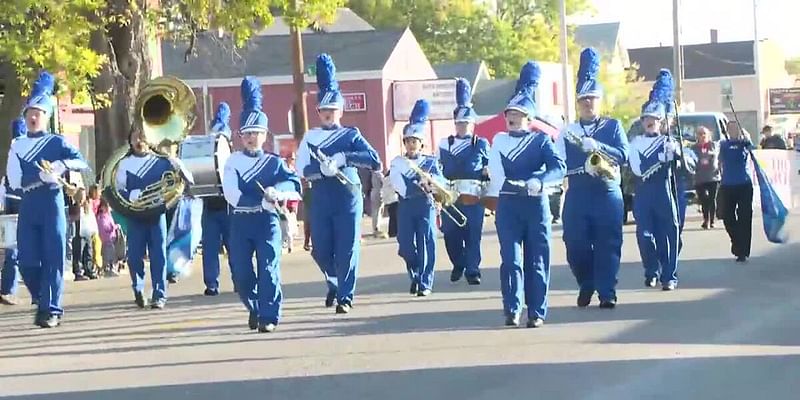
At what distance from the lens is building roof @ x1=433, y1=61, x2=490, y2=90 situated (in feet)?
224

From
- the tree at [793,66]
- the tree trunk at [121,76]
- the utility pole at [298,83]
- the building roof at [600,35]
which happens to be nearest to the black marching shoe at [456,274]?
the tree trunk at [121,76]

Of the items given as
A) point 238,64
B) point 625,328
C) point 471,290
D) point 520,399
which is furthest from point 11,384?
point 238,64

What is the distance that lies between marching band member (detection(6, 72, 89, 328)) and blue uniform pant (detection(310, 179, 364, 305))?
2.36m

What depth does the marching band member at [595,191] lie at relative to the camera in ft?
46.0

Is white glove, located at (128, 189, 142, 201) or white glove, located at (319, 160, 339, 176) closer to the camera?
white glove, located at (319, 160, 339, 176)

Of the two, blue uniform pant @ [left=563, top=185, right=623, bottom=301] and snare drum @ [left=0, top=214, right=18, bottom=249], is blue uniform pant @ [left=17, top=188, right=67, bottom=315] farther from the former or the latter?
blue uniform pant @ [left=563, top=185, right=623, bottom=301]

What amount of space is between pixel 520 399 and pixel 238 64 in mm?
41721

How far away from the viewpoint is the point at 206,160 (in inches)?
984

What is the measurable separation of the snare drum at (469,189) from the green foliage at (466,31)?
57.8 meters

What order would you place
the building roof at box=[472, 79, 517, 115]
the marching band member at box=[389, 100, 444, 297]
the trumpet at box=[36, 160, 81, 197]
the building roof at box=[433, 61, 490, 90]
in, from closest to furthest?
the trumpet at box=[36, 160, 81, 197] → the marching band member at box=[389, 100, 444, 297] → the building roof at box=[472, 79, 517, 115] → the building roof at box=[433, 61, 490, 90]

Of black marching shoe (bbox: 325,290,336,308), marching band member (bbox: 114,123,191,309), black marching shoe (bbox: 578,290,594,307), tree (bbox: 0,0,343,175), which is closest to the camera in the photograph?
black marching shoe (bbox: 578,290,594,307)

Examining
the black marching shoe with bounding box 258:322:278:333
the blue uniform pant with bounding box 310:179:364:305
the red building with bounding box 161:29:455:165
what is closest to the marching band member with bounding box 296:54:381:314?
the blue uniform pant with bounding box 310:179:364:305

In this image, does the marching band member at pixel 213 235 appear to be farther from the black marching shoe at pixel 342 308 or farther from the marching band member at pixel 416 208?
the black marching shoe at pixel 342 308

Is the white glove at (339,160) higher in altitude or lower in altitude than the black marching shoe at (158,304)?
higher
